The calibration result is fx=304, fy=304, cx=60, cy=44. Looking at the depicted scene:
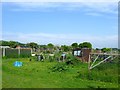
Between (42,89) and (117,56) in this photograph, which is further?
(117,56)

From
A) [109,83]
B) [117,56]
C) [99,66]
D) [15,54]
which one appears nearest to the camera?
[109,83]

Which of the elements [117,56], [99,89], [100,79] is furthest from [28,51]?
[99,89]

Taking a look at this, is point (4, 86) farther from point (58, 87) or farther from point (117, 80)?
point (117, 80)

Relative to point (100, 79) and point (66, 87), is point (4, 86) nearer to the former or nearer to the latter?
point (66, 87)

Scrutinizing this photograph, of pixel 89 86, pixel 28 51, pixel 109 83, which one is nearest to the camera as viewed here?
pixel 89 86

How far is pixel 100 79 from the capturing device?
1756cm

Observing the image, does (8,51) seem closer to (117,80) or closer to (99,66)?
(99,66)

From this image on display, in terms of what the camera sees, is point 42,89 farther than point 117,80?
No

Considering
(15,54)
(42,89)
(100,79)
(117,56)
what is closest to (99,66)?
(117,56)

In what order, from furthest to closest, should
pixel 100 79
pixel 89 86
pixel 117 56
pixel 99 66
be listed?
pixel 117 56
pixel 99 66
pixel 100 79
pixel 89 86

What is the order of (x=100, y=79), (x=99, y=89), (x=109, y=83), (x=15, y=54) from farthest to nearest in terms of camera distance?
1. (x=15, y=54)
2. (x=100, y=79)
3. (x=109, y=83)
4. (x=99, y=89)

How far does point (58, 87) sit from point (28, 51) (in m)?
46.0

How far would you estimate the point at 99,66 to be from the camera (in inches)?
930

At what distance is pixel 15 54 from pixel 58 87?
3951 centimetres
